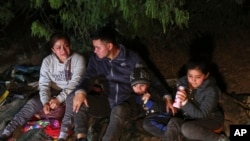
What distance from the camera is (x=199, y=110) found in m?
4.02

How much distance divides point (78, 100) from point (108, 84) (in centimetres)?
43

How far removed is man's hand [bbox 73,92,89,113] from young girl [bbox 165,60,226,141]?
3.16ft

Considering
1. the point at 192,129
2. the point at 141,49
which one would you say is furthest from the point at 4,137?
the point at 141,49

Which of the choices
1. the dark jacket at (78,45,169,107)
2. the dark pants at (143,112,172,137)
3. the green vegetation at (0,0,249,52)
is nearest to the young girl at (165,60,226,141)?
the dark pants at (143,112,172,137)

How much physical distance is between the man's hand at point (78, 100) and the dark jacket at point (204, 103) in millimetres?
1072

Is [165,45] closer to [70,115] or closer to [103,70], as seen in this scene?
[103,70]

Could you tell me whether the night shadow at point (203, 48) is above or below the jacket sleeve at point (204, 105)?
above

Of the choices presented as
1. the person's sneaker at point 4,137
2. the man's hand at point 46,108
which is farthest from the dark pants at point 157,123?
the person's sneaker at point 4,137

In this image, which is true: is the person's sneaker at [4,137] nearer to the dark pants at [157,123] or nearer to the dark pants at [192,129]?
the dark pants at [157,123]

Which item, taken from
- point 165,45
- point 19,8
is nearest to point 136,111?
point 165,45

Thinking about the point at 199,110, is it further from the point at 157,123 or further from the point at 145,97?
the point at 145,97

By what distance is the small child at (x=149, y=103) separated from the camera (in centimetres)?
434

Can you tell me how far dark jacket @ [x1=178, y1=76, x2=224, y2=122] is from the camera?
4027 mm

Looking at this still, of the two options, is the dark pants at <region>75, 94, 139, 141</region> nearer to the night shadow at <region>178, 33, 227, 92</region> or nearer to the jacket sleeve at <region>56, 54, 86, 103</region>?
the jacket sleeve at <region>56, 54, 86, 103</region>
